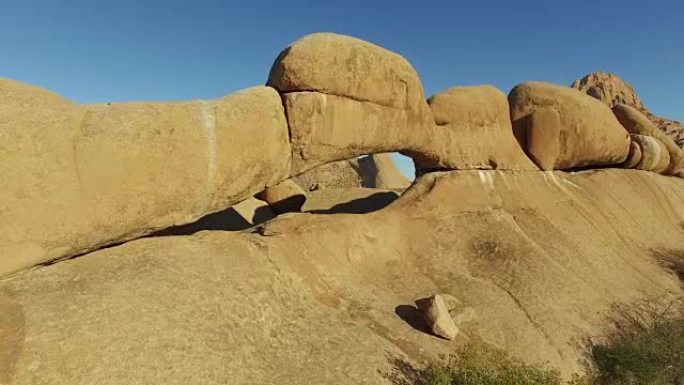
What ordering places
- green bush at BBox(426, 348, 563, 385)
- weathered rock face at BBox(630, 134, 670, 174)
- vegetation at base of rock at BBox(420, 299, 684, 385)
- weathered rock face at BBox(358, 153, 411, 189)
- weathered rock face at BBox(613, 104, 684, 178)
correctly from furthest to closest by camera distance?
weathered rock face at BBox(358, 153, 411, 189) → weathered rock face at BBox(613, 104, 684, 178) → weathered rock face at BBox(630, 134, 670, 174) → vegetation at base of rock at BBox(420, 299, 684, 385) → green bush at BBox(426, 348, 563, 385)

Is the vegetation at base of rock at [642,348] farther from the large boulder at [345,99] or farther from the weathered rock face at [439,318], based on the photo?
the large boulder at [345,99]

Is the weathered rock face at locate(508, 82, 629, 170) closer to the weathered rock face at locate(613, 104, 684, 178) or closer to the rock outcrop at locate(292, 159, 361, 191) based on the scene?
the weathered rock face at locate(613, 104, 684, 178)

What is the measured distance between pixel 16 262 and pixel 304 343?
4.36 metres

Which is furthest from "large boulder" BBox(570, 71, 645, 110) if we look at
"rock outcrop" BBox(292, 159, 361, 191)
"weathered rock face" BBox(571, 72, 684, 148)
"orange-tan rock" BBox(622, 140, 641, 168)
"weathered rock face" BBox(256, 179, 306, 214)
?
"weathered rock face" BBox(256, 179, 306, 214)

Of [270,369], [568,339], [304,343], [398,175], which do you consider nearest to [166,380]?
[270,369]

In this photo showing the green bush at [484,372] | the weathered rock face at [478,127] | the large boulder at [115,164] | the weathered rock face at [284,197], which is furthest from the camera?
the weathered rock face at [284,197]

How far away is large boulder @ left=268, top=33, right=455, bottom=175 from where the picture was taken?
8.98 meters

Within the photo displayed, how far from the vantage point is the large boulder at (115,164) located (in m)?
Result: 6.13

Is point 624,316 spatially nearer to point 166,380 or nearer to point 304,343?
point 304,343

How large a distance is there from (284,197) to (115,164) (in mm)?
8171

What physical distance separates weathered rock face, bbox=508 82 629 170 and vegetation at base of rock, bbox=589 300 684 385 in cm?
522

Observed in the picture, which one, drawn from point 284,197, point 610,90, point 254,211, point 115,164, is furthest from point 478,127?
point 610,90

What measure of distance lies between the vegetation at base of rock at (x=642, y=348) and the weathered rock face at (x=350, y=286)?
41 cm

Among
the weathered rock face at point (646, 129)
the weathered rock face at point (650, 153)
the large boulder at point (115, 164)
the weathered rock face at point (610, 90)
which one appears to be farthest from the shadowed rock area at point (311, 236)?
the weathered rock face at point (610, 90)
